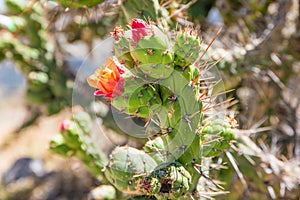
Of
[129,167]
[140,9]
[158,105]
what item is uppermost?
[140,9]

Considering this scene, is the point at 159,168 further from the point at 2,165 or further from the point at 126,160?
the point at 2,165

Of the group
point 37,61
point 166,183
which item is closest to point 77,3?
point 166,183

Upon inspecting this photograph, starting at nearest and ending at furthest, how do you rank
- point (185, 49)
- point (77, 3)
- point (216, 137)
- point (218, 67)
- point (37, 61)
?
point (185, 49) → point (216, 137) → point (77, 3) → point (218, 67) → point (37, 61)

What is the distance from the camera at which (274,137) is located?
2742 millimetres

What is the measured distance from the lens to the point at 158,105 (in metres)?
1.33

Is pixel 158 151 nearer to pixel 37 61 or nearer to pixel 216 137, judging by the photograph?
pixel 216 137

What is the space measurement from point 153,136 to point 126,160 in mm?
149

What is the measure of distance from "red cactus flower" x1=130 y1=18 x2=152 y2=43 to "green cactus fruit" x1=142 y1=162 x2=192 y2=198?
39 cm

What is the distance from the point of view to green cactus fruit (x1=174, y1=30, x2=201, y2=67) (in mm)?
1323

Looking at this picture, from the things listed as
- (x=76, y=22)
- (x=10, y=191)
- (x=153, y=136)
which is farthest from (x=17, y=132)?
(x=153, y=136)

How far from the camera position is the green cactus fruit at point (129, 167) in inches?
54.8

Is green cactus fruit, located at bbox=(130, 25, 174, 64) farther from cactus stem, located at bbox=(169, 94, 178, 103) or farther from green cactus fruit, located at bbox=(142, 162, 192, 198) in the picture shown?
green cactus fruit, located at bbox=(142, 162, 192, 198)

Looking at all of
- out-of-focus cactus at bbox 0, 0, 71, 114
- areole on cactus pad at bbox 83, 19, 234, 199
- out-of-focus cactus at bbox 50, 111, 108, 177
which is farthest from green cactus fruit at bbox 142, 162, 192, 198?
out-of-focus cactus at bbox 0, 0, 71, 114

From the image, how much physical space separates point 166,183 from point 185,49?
39 centimetres
